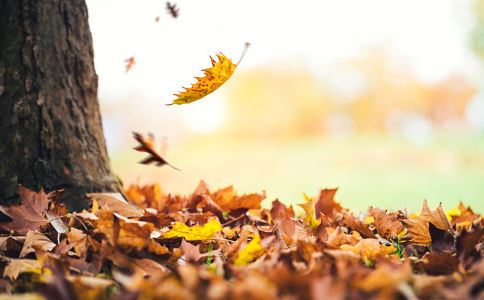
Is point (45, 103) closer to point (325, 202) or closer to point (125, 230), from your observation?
point (125, 230)

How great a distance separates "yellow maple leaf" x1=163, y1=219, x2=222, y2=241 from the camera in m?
1.46

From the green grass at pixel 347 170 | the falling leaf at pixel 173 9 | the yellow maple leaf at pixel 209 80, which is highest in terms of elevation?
the falling leaf at pixel 173 9

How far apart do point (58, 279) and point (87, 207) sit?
105 centimetres

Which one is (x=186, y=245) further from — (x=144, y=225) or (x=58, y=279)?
(x=58, y=279)

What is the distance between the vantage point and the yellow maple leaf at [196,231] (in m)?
1.46

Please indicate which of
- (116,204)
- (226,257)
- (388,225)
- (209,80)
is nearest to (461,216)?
(388,225)

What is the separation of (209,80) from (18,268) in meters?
0.69

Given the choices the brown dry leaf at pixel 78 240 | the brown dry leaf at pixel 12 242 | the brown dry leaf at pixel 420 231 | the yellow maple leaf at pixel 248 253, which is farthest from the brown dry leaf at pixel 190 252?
the brown dry leaf at pixel 420 231

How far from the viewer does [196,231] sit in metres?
1.49

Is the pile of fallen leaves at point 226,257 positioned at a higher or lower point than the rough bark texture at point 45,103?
lower

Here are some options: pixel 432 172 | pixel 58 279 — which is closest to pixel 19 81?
pixel 58 279

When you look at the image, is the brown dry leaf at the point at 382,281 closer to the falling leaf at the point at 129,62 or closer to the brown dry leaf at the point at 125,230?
the brown dry leaf at the point at 125,230

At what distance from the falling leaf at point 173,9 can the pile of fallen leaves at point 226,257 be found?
0.83 metres

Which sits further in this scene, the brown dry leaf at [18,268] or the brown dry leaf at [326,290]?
the brown dry leaf at [18,268]
